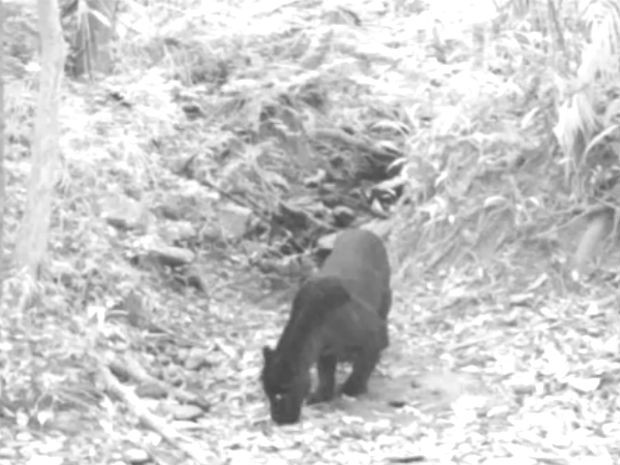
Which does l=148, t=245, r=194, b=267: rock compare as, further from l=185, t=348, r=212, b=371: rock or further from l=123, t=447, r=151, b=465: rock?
l=123, t=447, r=151, b=465: rock

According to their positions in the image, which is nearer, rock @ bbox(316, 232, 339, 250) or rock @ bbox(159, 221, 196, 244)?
rock @ bbox(159, 221, 196, 244)

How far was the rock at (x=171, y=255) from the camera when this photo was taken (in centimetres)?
1131

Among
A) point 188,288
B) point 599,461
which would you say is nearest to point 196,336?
point 188,288

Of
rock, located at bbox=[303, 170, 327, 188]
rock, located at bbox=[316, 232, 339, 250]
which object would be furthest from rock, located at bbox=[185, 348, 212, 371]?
rock, located at bbox=[303, 170, 327, 188]

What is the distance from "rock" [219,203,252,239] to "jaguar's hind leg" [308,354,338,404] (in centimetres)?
363

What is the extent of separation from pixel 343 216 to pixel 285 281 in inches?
56.5

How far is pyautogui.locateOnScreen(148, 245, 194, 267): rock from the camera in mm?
11312

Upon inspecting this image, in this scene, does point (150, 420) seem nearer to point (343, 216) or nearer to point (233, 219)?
point (233, 219)

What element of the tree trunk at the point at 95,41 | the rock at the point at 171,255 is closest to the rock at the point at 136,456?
the rock at the point at 171,255

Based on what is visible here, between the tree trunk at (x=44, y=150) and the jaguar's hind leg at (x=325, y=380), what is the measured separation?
1.85 metres

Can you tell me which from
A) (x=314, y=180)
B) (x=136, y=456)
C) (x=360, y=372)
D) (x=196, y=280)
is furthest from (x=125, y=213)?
(x=136, y=456)

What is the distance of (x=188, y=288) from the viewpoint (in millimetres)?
11484

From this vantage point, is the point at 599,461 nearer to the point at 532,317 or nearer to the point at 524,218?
the point at 532,317

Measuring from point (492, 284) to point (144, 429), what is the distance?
3.56m
